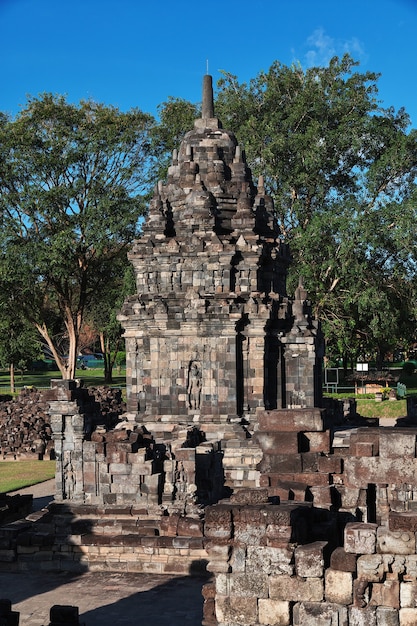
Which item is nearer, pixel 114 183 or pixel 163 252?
pixel 163 252

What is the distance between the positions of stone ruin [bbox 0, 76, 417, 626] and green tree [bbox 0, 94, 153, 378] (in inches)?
619

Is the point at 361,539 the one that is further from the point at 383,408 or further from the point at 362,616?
the point at 383,408

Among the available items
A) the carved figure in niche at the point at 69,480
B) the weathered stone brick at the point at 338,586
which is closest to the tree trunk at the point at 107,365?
the carved figure in niche at the point at 69,480

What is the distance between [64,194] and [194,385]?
20726mm

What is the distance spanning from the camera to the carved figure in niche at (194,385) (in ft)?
63.9

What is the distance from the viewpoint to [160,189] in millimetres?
21781

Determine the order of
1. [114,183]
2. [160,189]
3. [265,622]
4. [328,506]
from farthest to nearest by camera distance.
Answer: [114,183] < [160,189] < [328,506] < [265,622]

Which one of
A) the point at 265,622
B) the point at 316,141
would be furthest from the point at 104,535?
the point at 316,141

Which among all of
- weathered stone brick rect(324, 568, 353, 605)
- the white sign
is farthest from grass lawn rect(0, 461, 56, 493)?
the white sign

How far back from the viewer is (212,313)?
1950 centimetres

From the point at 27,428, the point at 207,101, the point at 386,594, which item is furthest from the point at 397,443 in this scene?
the point at 27,428

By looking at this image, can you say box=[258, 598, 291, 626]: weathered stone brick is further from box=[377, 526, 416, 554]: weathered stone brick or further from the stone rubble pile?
the stone rubble pile

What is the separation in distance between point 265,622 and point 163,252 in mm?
13292

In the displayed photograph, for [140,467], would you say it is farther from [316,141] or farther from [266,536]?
[316,141]
